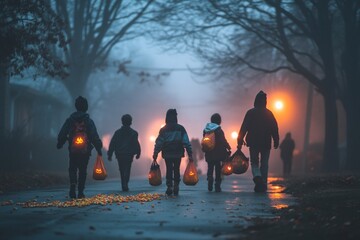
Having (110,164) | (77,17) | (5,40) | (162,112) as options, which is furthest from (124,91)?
(5,40)

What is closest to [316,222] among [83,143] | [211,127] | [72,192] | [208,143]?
[83,143]

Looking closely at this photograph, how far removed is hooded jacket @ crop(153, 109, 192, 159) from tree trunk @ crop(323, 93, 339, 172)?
1825 centimetres

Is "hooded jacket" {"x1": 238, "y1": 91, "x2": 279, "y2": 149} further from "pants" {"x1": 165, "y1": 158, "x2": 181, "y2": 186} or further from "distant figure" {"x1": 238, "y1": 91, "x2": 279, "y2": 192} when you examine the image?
"pants" {"x1": 165, "y1": 158, "x2": 181, "y2": 186}

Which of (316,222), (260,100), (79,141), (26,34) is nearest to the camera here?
(316,222)

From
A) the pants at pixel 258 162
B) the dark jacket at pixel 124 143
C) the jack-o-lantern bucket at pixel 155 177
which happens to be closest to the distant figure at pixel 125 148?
the dark jacket at pixel 124 143

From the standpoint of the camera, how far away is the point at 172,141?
15516 mm

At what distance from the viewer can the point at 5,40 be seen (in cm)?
2023

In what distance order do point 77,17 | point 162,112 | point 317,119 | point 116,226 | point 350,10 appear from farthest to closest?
1. point 162,112
2. point 317,119
3. point 77,17
4. point 350,10
5. point 116,226

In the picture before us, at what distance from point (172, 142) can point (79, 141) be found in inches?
88.4

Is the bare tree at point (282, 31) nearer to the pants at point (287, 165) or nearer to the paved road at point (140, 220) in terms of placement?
the pants at point (287, 165)

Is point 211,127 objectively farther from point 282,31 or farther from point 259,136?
point 282,31

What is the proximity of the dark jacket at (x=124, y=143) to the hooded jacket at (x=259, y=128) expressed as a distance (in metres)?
3.25

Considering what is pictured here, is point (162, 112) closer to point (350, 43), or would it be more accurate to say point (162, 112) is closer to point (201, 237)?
point (350, 43)

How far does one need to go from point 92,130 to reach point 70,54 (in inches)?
1032
